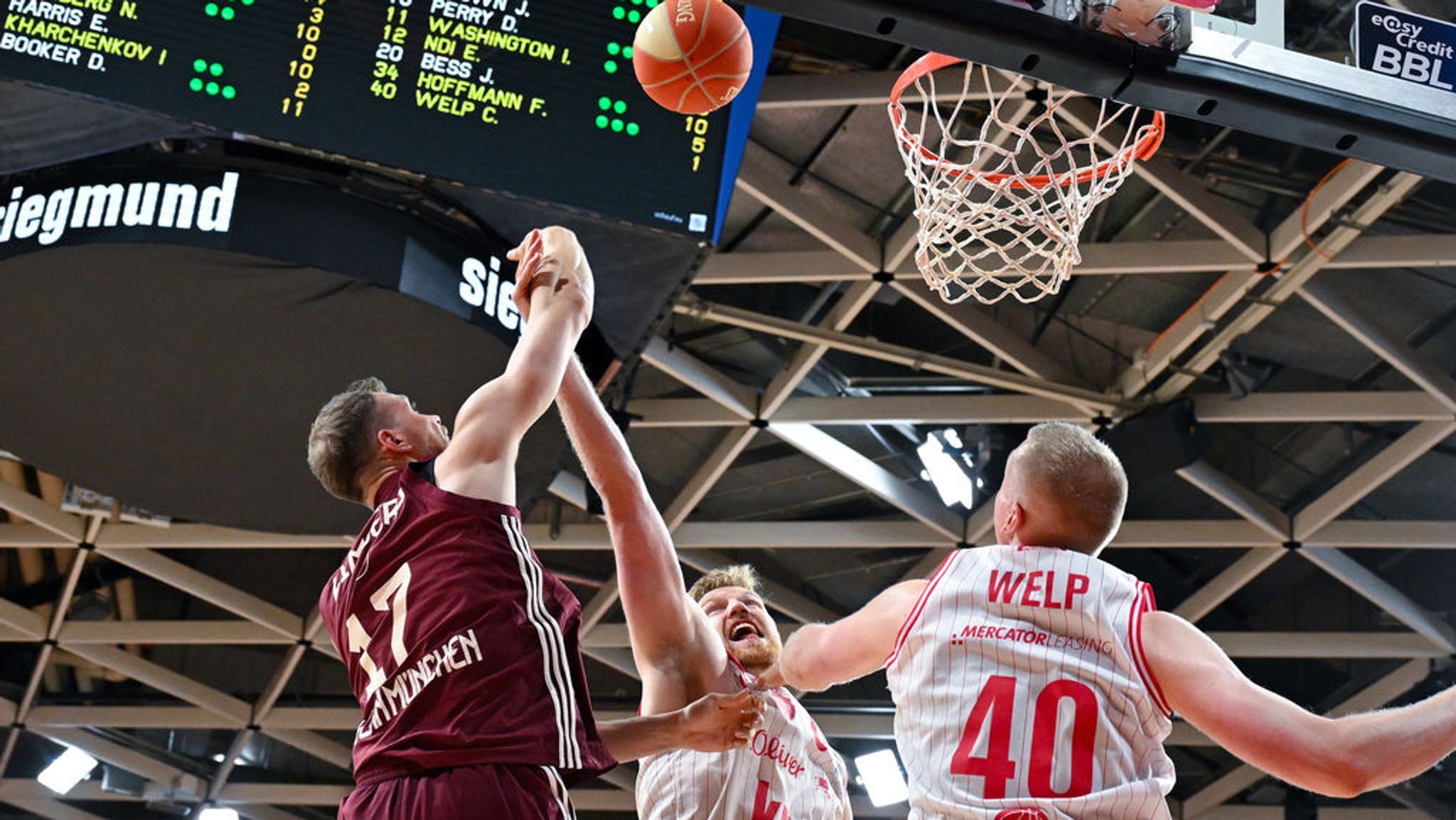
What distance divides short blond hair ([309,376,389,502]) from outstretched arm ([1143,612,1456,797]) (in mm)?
1921

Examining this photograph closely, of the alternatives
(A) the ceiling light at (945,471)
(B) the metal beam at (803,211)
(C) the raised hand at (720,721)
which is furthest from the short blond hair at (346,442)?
(A) the ceiling light at (945,471)

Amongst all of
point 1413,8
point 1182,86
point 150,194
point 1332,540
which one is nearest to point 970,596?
point 1182,86

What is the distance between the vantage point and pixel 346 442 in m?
3.99

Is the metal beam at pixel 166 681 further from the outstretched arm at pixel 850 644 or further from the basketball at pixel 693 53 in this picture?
the outstretched arm at pixel 850 644

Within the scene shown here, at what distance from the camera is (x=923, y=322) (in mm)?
13539

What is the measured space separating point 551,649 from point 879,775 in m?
14.3

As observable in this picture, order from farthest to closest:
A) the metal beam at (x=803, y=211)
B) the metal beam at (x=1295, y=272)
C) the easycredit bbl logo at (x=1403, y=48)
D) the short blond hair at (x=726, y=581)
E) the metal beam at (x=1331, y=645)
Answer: the metal beam at (x=1331, y=645)
the metal beam at (x=803, y=211)
the metal beam at (x=1295, y=272)
the easycredit bbl logo at (x=1403, y=48)
the short blond hair at (x=726, y=581)

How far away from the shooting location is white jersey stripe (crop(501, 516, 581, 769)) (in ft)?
11.6

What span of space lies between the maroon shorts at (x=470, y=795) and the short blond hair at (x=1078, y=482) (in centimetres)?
118

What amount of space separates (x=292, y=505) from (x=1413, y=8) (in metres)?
6.67

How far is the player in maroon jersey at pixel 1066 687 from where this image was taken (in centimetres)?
318

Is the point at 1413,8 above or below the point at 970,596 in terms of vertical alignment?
above

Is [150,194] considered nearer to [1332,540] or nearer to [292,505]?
[292,505]

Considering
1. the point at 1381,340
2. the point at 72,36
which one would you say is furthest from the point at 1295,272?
the point at 72,36
